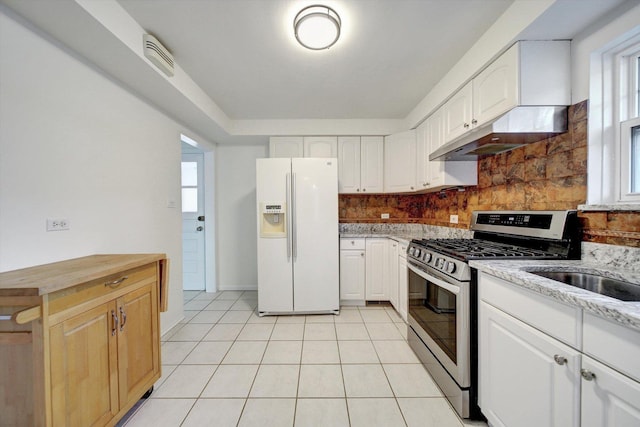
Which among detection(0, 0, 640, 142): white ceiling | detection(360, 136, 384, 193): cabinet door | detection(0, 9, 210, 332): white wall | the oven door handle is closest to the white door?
detection(0, 0, 640, 142): white ceiling

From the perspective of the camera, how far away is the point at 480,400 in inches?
54.4

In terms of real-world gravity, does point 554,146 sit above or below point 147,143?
below

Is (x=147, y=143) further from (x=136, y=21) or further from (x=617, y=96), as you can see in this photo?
(x=617, y=96)

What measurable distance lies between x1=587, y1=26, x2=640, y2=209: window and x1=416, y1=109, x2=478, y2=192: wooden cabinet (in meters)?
0.99

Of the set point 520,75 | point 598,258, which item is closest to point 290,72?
point 520,75

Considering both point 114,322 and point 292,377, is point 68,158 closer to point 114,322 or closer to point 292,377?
point 114,322

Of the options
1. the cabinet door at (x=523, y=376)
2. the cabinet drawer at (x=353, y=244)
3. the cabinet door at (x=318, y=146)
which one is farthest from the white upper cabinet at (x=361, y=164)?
the cabinet door at (x=523, y=376)

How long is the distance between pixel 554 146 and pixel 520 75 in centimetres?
51

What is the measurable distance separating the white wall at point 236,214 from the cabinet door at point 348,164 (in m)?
1.21

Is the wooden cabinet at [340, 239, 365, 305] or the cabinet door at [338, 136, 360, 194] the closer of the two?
the wooden cabinet at [340, 239, 365, 305]

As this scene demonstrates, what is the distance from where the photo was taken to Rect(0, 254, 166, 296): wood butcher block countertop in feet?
3.13

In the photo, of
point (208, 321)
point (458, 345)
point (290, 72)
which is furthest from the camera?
point (208, 321)

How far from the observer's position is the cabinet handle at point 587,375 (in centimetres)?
83

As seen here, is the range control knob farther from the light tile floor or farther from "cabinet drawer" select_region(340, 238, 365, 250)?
"cabinet drawer" select_region(340, 238, 365, 250)
